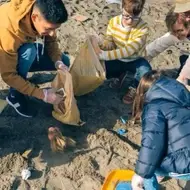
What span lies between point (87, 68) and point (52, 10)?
0.82 m

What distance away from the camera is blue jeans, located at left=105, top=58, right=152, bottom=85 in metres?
3.78

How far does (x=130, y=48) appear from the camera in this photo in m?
3.60

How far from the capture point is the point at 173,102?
2.71m

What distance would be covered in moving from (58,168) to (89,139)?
38cm

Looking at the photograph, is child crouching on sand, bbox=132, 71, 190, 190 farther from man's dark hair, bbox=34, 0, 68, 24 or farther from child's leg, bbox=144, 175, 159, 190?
man's dark hair, bbox=34, 0, 68, 24

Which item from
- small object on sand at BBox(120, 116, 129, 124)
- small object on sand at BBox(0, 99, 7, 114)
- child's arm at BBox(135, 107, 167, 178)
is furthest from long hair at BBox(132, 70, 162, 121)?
small object on sand at BBox(0, 99, 7, 114)

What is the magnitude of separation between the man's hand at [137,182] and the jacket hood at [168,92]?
0.52 meters

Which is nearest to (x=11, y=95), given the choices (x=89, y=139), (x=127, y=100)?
(x=89, y=139)

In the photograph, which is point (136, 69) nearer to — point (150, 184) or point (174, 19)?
point (174, 19)

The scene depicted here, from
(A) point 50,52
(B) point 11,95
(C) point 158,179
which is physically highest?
(A) point 50,52

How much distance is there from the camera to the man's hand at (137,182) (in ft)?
9.39

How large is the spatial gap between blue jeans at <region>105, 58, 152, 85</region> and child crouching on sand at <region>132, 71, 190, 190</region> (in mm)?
964

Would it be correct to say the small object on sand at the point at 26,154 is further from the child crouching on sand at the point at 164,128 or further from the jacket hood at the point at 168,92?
the jacket hood at the point at 168,92

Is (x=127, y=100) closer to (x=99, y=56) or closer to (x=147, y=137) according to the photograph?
(x=99, y=56)
